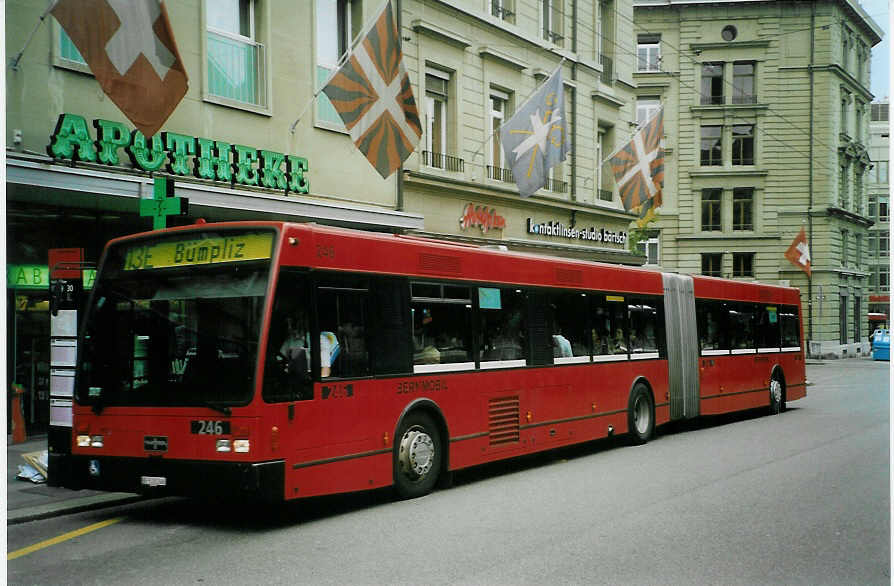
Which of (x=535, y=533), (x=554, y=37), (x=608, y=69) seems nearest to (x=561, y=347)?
(x=535, y=533)

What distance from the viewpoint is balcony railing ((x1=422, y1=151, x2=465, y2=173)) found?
22.9 metres

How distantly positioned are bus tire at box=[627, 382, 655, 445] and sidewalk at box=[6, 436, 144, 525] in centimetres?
797

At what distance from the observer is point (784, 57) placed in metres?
56.2

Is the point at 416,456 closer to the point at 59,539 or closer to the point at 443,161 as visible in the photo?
the point at 59,539

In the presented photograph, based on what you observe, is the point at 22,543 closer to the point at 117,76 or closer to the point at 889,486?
the point at 117,76

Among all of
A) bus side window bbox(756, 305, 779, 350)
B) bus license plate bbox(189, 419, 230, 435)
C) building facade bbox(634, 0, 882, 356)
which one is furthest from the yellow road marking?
building facade bbox(634, 0, 882, 356)

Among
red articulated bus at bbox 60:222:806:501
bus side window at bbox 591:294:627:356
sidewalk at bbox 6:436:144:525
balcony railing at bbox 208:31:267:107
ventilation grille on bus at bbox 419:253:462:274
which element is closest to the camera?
red articulated bus at bbox 60:222:806:501

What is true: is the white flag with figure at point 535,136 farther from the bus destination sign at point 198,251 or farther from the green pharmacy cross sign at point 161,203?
the bus destination sign at point 198,251

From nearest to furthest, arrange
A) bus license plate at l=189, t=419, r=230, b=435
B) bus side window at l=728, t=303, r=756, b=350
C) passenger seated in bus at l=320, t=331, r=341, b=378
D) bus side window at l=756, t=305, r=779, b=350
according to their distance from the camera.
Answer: bus license plate at l=189, t=419, r=230, b=435, passenger seated in bus at l=320, t=331, r=341, b=378, bus side window at l=728, t=303, r=756, b=350, bus side window at l=756, t=305, r=779, b=350

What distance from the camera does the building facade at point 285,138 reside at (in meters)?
13.7

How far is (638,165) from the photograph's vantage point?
25.1m

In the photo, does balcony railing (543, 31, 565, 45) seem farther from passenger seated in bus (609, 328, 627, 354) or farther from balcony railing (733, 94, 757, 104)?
balcony railing (733, 94, 757, 104)

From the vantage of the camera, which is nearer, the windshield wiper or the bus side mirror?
the windshield wiper

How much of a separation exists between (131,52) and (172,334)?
16.2ft
